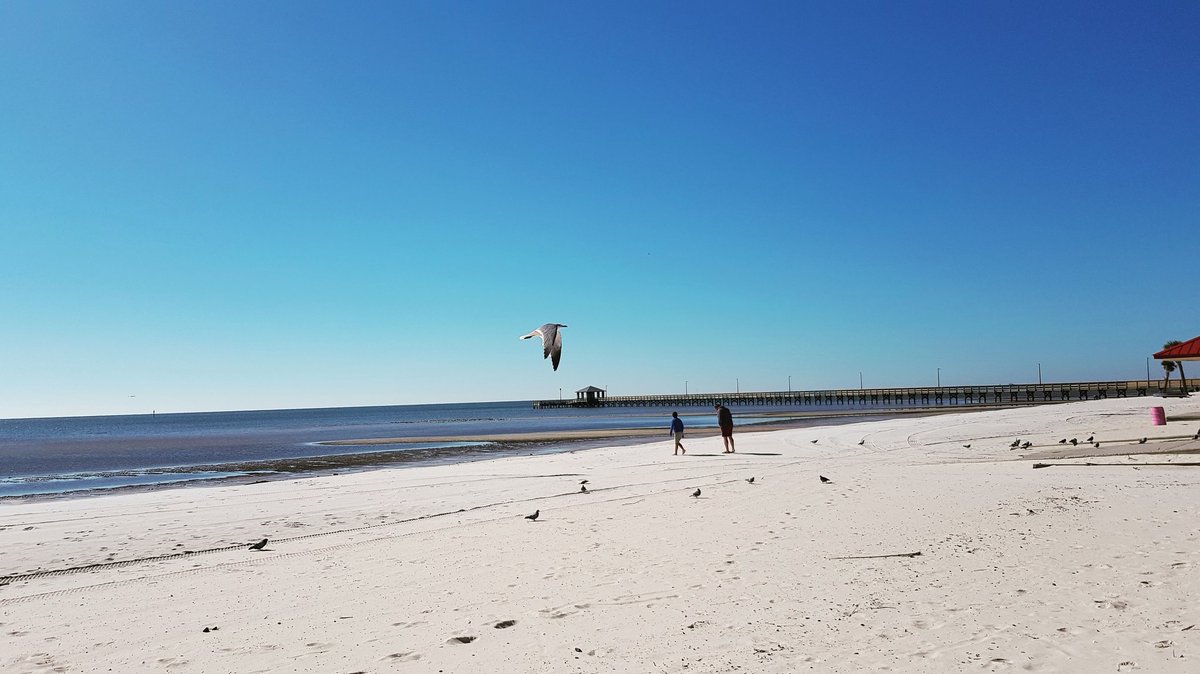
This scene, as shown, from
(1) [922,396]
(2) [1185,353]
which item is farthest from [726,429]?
(1) [922,396]

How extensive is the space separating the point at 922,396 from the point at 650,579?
97.0 metres

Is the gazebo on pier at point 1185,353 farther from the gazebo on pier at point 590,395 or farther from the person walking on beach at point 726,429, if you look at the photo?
the gazebo on pier at point 590,395

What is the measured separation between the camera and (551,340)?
11.1 meters

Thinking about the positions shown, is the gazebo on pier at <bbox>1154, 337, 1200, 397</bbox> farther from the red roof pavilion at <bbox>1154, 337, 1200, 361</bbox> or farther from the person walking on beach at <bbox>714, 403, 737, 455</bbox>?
the person walking on beach at <bbox>714, 403, 737, 455</bbox>

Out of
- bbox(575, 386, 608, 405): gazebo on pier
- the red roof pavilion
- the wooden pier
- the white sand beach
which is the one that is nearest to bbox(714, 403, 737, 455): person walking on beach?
the white sand beach

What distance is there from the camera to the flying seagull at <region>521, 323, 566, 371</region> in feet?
34.7

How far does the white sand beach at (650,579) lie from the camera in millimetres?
4992

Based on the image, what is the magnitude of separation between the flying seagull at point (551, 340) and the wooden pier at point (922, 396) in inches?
2460

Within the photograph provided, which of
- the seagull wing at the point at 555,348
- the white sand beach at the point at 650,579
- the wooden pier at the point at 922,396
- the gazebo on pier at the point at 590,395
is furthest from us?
the gazebo on pier at the point at 590,395

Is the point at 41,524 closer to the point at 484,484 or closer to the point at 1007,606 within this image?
the point at 484,484

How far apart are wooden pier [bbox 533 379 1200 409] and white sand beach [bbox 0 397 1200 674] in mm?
59944

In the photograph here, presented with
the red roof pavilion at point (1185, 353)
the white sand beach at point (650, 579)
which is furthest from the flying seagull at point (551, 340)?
the red roof pavilion at point (1185, 353)

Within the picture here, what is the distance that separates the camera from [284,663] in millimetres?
5148

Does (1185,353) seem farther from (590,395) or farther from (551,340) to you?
(590,395)
